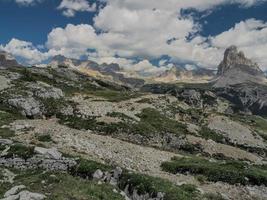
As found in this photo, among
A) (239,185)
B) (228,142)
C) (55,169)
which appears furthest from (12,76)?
(239,185)

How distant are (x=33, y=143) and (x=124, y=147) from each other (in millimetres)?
11644

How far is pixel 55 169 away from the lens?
38562mm

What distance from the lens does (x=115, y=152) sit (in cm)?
4803

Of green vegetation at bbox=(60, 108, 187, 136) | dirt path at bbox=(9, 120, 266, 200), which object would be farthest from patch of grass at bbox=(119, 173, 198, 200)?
green vegetation at bbox=(60, 108, 187, 136)

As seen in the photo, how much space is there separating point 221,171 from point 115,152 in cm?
1267

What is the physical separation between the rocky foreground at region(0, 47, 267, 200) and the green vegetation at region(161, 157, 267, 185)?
0.11 m

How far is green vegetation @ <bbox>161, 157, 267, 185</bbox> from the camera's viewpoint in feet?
141

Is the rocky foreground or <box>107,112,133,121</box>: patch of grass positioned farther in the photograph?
<box>107,112,133,121</box>: patch of grass

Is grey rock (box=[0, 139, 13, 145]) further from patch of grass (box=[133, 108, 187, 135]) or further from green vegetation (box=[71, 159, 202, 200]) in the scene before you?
patch of grass (box=[133, 108, 187, 135])

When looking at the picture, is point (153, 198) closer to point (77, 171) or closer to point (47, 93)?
point (77, 171)

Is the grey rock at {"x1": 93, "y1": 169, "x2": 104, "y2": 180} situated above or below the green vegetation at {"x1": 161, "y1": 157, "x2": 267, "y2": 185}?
above

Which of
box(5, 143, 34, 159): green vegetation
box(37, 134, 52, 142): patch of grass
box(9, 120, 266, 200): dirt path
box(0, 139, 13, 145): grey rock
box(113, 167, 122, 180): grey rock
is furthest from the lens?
box(37, 134, 52, 142): patch of grass

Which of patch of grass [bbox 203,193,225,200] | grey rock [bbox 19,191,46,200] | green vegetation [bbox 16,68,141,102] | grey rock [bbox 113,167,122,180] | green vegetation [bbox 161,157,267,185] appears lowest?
patch of grass [bbox 203,193,225,200]

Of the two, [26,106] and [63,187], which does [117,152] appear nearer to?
[63,187]
